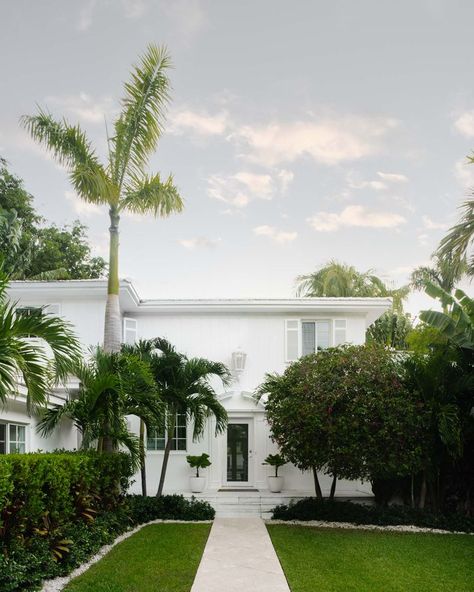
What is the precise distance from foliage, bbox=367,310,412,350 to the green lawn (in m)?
16.4

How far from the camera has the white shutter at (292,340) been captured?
18906 millimetres

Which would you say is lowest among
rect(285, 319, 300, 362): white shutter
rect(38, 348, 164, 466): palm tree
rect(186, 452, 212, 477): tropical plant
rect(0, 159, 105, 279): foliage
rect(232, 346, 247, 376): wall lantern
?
rect(186, 452, 212, 477): tropical plant

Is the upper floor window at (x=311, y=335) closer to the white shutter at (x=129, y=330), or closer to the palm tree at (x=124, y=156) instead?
the white shutter at (x=129, y=330)

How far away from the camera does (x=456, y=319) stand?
45.3 feet

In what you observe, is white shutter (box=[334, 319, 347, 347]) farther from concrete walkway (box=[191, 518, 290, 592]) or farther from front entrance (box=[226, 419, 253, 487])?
concrete walkway (box=[191, 518, 290, 592])

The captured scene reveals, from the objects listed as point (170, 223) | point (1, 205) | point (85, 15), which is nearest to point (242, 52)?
point (85, 15)

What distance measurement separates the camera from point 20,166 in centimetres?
3027

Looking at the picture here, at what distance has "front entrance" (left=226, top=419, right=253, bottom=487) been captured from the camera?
60.8 ft

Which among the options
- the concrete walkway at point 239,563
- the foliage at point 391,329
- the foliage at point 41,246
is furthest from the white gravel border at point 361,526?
the foliage at point 41,246

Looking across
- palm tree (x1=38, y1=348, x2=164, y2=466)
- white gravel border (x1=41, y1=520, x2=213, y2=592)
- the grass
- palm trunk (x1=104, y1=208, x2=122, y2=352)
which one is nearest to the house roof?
palm trunk (x1=104, y1=208, x2=122, y2=352)

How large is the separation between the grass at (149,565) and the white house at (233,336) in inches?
226

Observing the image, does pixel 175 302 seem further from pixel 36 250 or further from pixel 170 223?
pixel 36 250

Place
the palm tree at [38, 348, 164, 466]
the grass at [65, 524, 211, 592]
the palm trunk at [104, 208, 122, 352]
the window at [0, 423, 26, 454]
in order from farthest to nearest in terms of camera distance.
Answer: the palm trunk at [104, 208, 122, 352], the window at [0, 423, 26, 454], the palm tree at [38, 348, 164, 466], the grass at [65, 524, 211, 592]

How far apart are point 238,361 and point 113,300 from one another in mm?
6036
